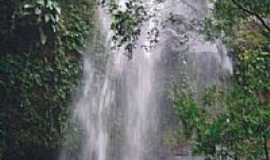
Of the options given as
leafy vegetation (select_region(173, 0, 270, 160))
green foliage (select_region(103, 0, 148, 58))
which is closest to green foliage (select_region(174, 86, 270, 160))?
leafy vegetation (select_region(173, 0, 270, 160))

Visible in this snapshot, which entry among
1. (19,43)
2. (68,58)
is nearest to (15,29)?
(19,43)

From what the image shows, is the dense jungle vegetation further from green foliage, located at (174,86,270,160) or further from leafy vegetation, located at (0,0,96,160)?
green foliage, located at (174,86,270,160)

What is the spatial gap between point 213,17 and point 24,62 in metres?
2.75

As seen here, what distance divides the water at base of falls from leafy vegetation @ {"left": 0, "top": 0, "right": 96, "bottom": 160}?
39 centimetres

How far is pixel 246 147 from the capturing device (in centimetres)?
407

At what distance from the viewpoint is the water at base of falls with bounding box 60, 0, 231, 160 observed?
7.60 m

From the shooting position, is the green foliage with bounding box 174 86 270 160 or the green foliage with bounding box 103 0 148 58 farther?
the green foliage with bounding box 103 0 148 58

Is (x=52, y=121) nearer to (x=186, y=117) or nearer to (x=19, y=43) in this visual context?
(x=19, y=43)

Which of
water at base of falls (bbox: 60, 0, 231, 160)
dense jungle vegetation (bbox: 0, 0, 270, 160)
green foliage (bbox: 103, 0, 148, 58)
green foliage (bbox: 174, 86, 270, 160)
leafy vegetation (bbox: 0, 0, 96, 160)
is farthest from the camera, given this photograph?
water at base of falls (bbox: 60, 0, 231, 160)

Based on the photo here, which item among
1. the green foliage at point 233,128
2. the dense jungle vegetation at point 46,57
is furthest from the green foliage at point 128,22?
the green foliage at point 233,128

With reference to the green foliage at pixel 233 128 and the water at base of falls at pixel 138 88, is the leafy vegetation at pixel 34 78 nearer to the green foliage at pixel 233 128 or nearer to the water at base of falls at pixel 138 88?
the water at base of falls at pixel 138 88

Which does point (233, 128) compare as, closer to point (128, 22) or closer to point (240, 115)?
point (240, 115)

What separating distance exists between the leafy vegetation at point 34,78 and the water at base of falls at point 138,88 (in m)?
0.39

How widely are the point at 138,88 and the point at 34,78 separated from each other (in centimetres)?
196
